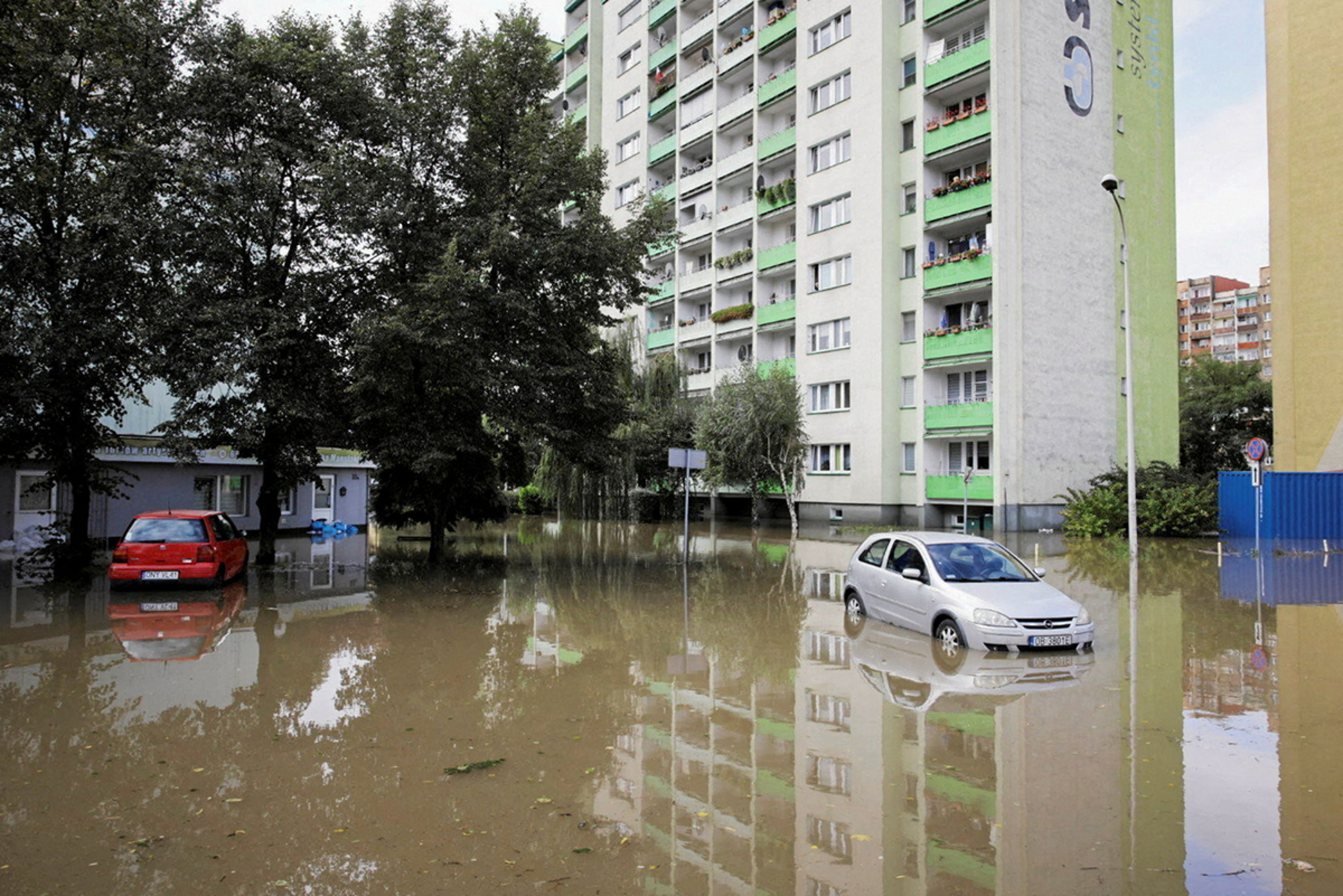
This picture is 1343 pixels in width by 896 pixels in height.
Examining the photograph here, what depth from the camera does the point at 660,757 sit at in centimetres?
702

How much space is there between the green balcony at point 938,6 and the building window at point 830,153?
5.67 metres

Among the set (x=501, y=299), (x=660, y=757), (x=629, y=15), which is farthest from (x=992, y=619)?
(x=629, y=15)

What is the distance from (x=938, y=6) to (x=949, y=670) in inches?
1373

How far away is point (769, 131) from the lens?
46062 millimetres

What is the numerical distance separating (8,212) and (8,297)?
2.21 metres

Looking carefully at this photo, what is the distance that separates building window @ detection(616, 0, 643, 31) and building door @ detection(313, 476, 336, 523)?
1399 inches

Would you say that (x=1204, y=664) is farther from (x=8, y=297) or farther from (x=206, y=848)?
(x=8, y=297)

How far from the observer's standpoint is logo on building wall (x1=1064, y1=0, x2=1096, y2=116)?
1453 inches

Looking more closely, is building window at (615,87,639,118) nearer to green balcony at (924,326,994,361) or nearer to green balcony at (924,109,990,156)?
green balcony at (924,109,990,156)

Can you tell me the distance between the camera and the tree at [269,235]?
18.2m

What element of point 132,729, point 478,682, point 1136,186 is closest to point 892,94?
point 1136,186

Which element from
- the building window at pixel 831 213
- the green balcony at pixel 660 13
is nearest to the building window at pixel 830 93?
the building window at pixel 831 213

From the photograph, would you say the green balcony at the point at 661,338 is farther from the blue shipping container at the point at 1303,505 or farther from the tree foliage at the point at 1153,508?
the blue shipping container at the point at 1303,505

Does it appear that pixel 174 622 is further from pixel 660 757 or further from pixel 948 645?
pixel 948 645
